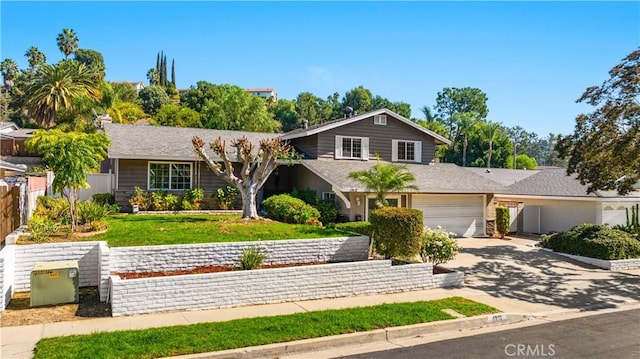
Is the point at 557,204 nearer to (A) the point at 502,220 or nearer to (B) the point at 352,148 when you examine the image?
(A) the point at 502,220

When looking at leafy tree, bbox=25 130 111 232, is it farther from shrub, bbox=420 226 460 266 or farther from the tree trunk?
shrub, bbox=420 226 460 266

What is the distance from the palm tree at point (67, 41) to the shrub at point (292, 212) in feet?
197

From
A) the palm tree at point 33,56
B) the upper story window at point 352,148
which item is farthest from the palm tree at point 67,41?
the upper story window at point 352,148

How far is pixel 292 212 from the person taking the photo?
18.0m

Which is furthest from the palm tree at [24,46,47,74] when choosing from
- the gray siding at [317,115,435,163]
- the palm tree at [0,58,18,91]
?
the gray siding at [317,115,435,163]

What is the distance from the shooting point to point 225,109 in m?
48.4

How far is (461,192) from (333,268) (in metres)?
11.9

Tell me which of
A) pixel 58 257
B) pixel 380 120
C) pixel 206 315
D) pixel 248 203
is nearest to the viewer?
pixel 206 315

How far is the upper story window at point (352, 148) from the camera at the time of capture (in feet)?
77.2

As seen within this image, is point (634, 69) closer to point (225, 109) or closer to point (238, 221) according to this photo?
point (238, 221)

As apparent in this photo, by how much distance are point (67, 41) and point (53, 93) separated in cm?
3348

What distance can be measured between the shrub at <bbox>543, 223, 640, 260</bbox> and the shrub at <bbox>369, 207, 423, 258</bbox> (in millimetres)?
8380

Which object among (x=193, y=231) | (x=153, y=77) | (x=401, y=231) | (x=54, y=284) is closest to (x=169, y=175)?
(x=193, y=231)

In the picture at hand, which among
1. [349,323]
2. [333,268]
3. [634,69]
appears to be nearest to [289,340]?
Result: [349,323]
